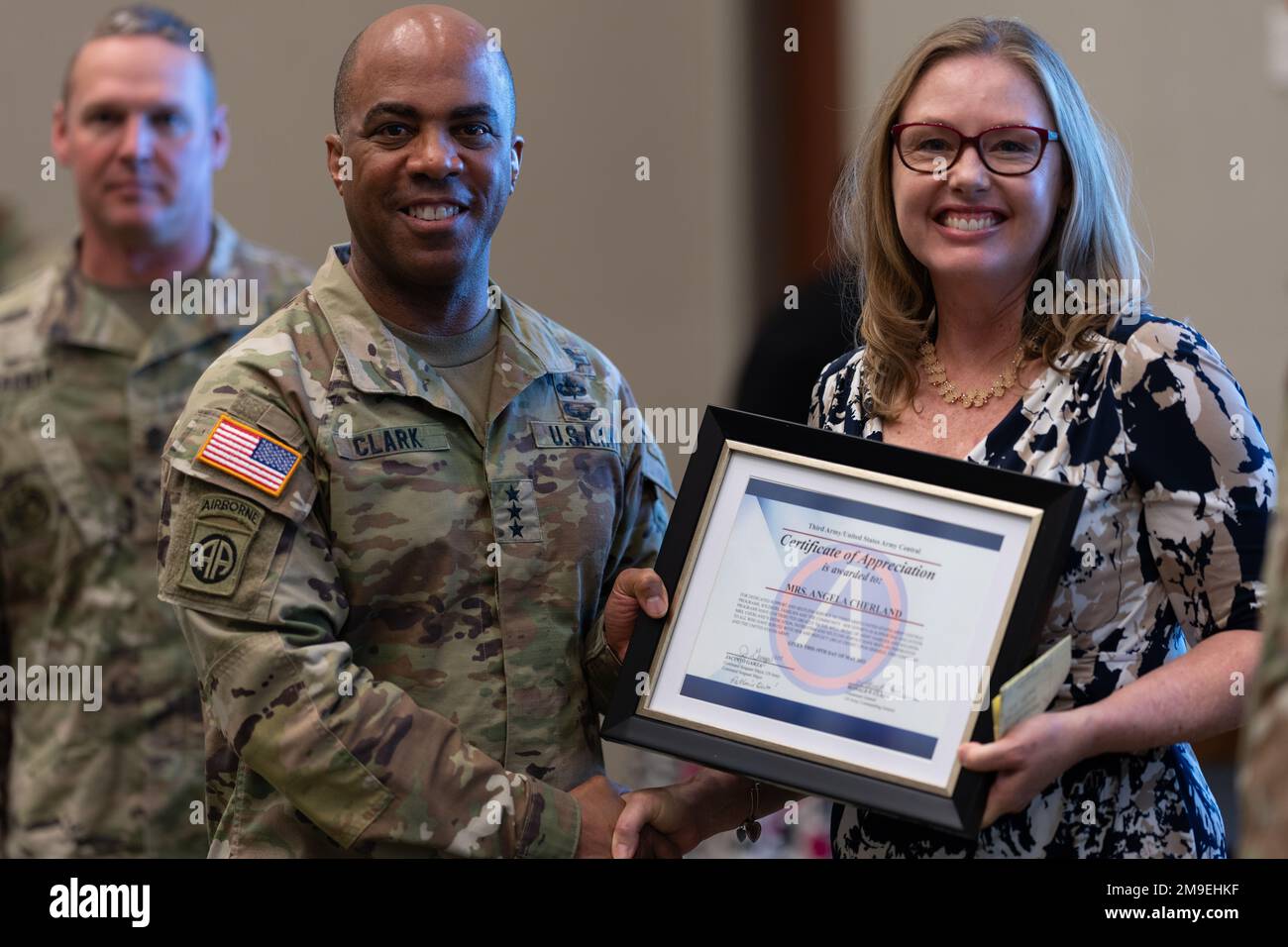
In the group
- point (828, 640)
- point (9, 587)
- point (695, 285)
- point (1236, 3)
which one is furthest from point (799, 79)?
point (828, 640)

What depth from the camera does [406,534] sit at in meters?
2.04

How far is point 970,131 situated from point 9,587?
7.13 ft

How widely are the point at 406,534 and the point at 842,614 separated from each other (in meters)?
0.58

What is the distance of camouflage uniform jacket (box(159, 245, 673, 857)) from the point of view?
77.2 inches

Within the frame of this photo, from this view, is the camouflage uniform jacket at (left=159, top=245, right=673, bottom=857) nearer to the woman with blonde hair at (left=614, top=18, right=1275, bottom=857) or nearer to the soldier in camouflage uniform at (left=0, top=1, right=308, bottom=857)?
the woman with blonde hair at (left=614, top=18, right=1275, bottom=857)

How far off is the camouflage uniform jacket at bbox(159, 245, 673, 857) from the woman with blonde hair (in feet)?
0.71

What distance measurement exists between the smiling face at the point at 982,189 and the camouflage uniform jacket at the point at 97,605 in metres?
1.73

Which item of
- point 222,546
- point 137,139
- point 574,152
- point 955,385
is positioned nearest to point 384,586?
point 222,546

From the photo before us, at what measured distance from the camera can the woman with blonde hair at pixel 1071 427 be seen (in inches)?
73.4

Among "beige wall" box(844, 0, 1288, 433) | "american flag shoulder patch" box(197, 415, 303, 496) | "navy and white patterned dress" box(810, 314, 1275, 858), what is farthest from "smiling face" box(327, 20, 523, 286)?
"beige wall" box(844, 0, 1288, 433)

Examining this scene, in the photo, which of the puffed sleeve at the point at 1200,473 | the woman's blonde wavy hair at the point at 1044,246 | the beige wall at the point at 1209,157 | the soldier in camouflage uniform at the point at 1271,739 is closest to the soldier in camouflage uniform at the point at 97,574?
the woman's blonde wavy hair at the point at 1044,246

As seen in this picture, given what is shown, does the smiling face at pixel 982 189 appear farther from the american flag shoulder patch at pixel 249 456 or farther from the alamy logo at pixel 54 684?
the alamy logo at pixel 54 684

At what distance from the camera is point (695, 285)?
4656 mm
